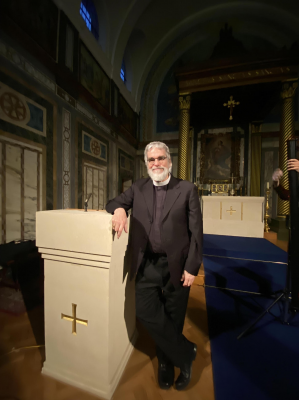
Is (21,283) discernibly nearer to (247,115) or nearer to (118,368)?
(118,368)

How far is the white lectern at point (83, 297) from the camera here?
45.5 inches

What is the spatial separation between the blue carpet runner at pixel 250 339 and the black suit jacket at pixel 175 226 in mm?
872

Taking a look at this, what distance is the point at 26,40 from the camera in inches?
113

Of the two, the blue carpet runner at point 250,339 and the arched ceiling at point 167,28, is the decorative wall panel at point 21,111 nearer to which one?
the arched ceiling at point 167,28

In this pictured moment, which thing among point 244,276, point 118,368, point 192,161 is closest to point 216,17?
point 192,161

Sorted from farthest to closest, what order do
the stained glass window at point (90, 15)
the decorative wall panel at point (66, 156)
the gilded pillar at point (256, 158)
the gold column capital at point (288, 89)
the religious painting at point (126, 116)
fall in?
the gilded pillar at point (256, 158) → the religious painting at point (126, 116) → the gold column capital at point (288, 89) → the stained glass window at point (90, 15) → the decorative wall panel at point (66, 156)

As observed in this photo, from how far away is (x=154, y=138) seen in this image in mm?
8461

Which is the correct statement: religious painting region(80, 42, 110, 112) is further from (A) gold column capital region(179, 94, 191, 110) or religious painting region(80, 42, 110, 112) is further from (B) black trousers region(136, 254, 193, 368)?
(B) black trousers region(136, 254, 193, 368)

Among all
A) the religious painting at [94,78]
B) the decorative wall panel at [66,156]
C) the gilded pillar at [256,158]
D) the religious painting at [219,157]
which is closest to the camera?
the decorative wall panel at [66,156]

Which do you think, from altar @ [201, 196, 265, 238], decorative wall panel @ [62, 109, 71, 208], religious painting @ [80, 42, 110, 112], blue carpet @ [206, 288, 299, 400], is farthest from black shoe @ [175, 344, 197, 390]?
religious painting @ [80, 42, 110, 112]

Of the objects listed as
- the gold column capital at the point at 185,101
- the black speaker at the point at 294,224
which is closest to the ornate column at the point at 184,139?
the gold column capital at the point at 185,101

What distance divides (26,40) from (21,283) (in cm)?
378

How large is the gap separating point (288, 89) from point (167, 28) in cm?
550

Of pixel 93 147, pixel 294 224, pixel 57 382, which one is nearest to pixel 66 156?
pixel 93 147
